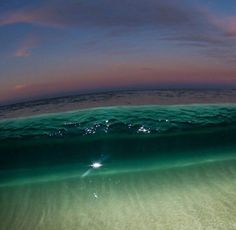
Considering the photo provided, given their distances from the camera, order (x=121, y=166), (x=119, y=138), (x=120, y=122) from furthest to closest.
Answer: (x=120, y=122), (x=119, y=138), (x=121, y=166)

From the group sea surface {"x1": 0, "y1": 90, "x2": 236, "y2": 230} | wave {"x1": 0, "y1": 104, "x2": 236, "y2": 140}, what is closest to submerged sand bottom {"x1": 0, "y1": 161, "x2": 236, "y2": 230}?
sea surface {"x1": 0, "y1": 90, "x2": 236, "y2": 230}

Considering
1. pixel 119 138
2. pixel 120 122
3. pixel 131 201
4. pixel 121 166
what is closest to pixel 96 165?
pixel 121 166

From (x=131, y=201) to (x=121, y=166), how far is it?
371 cm

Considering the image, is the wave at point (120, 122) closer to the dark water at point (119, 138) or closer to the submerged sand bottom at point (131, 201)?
the dark water at point (119, 138)

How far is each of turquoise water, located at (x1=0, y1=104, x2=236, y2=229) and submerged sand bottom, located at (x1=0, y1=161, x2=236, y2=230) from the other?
25 millimetres

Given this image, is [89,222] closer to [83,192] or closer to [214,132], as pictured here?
[83,192]

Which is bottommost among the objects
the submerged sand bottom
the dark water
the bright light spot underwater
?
the submerged sand bottom

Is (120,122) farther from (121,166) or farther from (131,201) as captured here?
(131,201)

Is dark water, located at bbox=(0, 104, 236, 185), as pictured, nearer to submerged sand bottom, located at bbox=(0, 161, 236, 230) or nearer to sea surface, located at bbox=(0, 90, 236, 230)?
sea surface, located at bbox=(0, 90, 236, 230)

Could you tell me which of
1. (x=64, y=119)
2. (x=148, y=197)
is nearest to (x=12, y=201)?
(x=148, y=197)

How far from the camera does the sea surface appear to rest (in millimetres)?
7430

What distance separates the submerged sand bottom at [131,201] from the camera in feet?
22.8

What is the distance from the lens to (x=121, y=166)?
39.0 feet

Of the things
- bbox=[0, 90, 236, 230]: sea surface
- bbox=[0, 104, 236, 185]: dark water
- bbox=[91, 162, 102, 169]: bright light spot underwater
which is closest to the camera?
bbox=[0, 90, 236, 230]: sea surface
